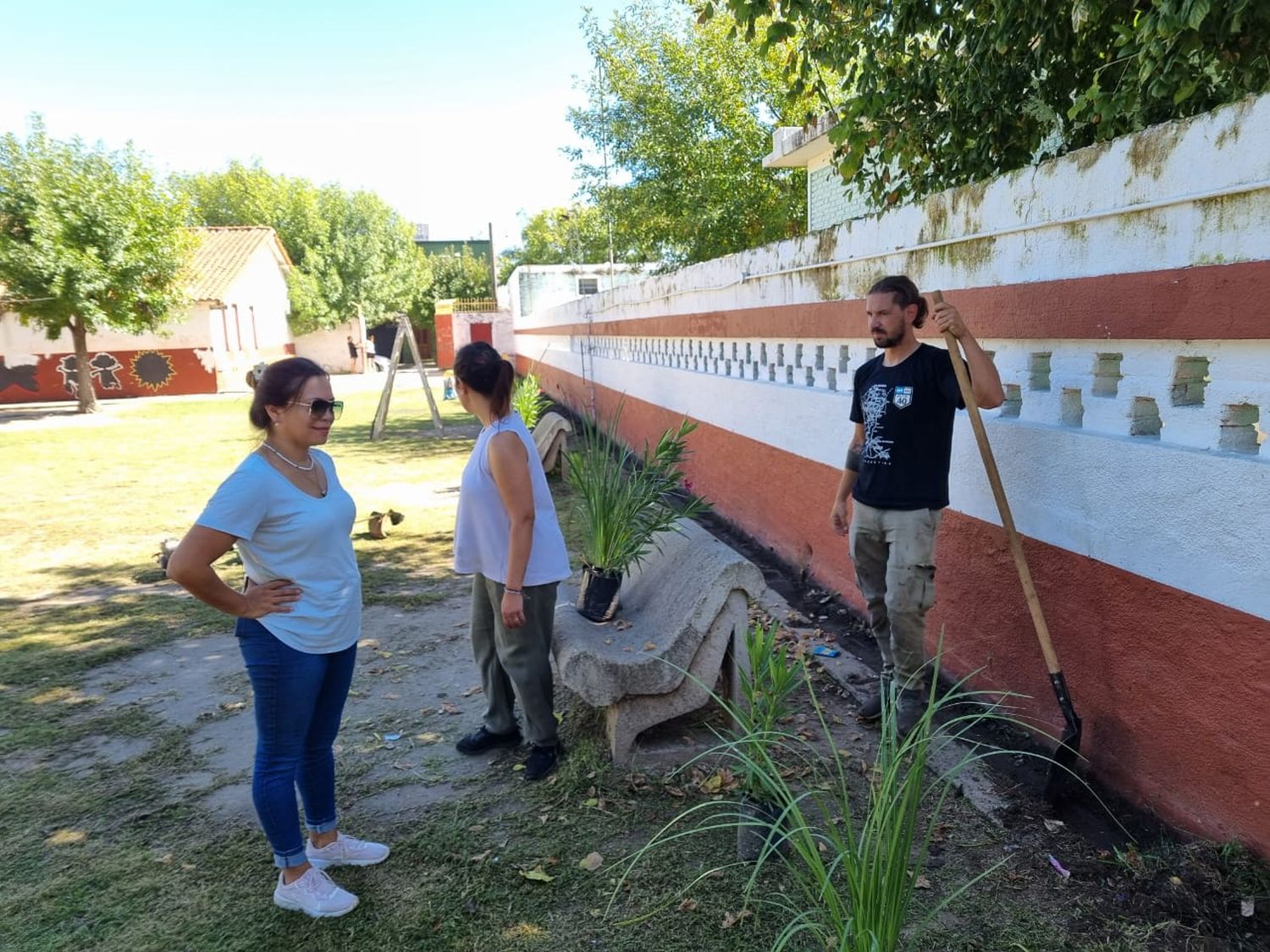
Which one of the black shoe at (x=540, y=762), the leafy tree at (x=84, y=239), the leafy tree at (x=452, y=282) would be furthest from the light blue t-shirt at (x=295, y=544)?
the leafy tree at (x=452, y=282)

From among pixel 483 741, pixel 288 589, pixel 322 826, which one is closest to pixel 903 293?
pixel 288 589

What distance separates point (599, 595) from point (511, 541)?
86 centimetres

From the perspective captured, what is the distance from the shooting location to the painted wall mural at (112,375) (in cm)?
2486

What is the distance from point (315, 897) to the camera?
8.75ft

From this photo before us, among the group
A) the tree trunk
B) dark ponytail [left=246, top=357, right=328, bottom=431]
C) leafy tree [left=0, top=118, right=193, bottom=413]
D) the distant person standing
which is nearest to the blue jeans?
dark ponytail [left=246, top=357, right=328, bottom=431]

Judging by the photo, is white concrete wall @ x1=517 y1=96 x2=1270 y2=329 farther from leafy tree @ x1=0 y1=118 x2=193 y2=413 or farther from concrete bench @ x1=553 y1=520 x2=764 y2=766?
leafy tree @ x1=0 y1=118 x2=193 y2=413

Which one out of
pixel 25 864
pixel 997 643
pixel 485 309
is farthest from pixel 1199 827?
pixel 485 309

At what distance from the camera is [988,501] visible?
11.4 ft

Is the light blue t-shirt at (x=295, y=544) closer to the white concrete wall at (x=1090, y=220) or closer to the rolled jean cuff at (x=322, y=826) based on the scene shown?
the rolled jean cuff at (x=322, y=826)

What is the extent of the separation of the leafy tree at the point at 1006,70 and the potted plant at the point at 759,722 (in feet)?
7.59

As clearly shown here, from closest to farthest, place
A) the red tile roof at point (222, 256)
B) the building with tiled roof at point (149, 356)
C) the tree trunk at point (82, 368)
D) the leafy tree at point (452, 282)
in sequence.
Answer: the tree trunk at point (82, 368) → the building with tiled roof at point (149, 356) → the red tile roof at point (222, 256) → the leafy tree at point (452, 282)

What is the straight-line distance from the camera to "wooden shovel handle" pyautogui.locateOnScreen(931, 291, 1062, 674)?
2.87m

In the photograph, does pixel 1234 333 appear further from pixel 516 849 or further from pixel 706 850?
pixel 516 849

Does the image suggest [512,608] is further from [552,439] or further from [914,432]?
[552,439]
